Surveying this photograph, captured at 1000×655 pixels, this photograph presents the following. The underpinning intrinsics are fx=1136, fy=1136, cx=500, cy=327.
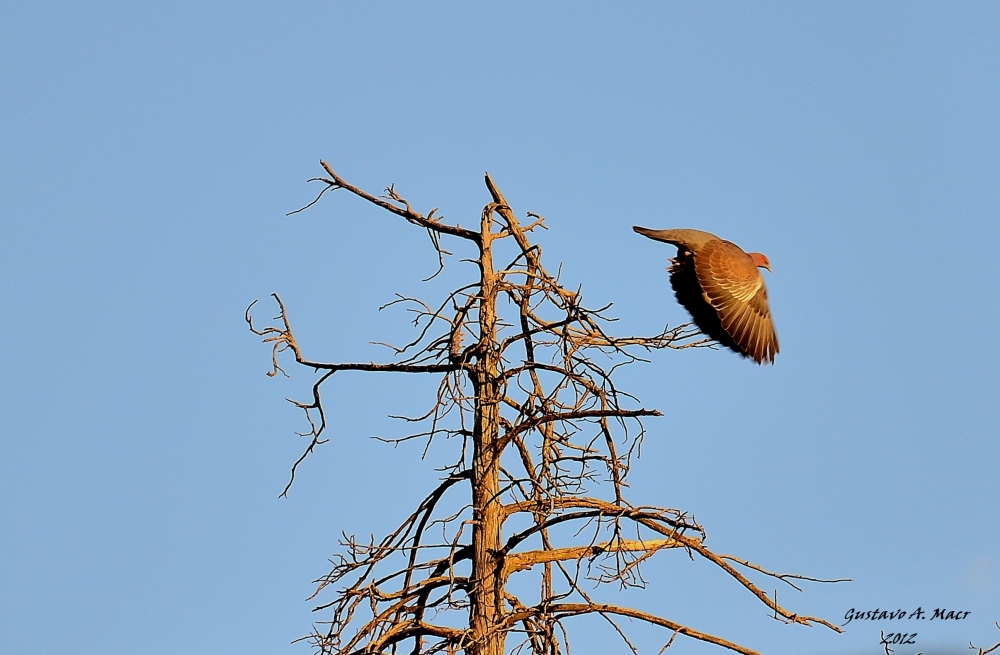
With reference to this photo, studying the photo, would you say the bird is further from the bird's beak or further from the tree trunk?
the tree trunk

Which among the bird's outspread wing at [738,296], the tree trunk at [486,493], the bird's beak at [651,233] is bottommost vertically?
the tree trunk at [486,493]

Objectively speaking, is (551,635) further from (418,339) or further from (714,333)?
(714,333)

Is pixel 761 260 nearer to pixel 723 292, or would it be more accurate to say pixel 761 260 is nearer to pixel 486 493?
pixel 723 292

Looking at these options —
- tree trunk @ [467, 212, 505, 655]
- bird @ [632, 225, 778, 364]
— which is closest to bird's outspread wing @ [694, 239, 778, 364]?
bird @ [632, 225, 778, 364]

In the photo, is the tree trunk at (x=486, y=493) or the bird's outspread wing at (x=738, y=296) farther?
the bird's outspread wing at (x=738, y=296)

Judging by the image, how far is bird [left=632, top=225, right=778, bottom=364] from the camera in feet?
24.1

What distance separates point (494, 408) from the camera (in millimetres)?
5113

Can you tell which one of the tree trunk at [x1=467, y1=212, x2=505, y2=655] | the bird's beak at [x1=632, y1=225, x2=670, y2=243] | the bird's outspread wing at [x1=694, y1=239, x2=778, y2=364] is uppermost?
the bird's beak at [x1=632, y1=225, x2=670, y2=243]

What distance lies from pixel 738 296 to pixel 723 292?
0.38 feet

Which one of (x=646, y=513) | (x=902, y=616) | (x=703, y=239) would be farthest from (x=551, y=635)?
(x=703, y=239)

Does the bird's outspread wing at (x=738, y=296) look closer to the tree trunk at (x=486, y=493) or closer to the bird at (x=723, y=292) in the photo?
the bird at (x=723, y=292)

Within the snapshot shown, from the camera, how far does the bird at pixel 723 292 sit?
7355mm

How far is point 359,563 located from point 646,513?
1298 millimetres

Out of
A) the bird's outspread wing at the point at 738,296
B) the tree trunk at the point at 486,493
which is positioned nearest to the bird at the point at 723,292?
the bird's outspread wing at the point at 738,296
